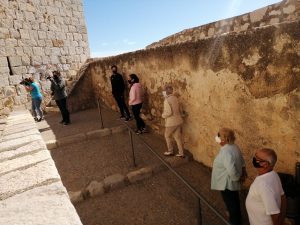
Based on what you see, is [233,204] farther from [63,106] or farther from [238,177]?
[63,106]

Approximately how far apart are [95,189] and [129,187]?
52 centimetres

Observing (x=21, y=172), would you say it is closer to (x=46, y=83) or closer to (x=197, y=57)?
(x=197, y=57)

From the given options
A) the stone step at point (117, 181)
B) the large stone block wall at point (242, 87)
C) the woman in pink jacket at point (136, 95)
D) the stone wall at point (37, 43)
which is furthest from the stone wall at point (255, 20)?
the stone wall at point (37, 43)

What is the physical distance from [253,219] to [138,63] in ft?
14.3

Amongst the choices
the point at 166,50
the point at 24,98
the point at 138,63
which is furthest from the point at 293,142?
the point at 24,98

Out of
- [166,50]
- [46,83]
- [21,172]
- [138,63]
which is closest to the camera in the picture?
[21,172]

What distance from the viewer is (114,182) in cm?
392

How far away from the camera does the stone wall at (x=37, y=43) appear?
875 centimetres

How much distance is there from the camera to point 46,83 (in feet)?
32.3

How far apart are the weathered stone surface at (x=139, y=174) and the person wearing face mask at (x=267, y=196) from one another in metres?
2.14

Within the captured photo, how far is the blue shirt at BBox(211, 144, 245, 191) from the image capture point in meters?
2.70

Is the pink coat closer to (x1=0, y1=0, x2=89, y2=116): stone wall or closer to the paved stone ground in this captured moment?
the paved stone ground

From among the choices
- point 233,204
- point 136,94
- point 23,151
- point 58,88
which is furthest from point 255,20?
point 58,88

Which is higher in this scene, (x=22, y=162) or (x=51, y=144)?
(x=22, y=162)
